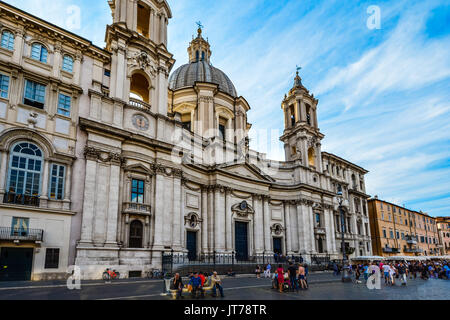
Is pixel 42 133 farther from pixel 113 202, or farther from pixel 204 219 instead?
pixel 204 219

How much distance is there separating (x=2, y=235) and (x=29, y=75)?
11083 mm

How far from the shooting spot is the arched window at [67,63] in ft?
81.6

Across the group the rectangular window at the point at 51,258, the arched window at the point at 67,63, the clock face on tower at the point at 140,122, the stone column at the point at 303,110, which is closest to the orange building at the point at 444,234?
the stone column at the point at 303,110

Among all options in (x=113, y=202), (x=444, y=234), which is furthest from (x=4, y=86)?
(x=444, y=234)

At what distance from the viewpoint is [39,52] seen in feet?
78.0

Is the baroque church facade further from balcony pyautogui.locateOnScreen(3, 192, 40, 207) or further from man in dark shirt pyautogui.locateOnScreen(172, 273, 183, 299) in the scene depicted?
man in dark shirt pyautogui.locateOnScreen(172, 273, 183, 299)

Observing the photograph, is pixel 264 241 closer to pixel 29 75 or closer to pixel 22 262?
pixel 22 262

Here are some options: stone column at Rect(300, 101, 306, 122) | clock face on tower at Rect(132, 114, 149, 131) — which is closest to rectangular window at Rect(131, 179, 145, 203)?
clock face on tower at Rect(132, 114, 149, 131)

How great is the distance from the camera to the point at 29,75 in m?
22.5

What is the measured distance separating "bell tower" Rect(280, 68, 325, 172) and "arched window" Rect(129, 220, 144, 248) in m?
26.8

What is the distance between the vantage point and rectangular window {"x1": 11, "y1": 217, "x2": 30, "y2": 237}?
19.5 m

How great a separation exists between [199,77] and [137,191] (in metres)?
23.9

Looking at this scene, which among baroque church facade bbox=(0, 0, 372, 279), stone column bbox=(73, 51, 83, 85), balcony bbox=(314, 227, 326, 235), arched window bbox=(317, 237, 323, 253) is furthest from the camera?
arched window bbox=(317, 237, 323, 253)
